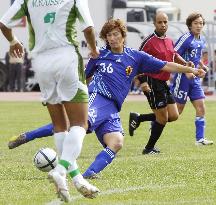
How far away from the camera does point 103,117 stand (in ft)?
37.2

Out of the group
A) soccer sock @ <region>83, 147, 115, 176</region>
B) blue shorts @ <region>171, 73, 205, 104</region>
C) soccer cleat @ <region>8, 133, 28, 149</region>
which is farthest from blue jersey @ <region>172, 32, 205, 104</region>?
soccer sock @ <region>83, 147, 115, 176</region>

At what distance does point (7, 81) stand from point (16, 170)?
87.0 ft

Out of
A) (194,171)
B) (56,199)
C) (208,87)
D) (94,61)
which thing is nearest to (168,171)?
(194,171)

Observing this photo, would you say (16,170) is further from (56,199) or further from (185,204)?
(185,204)

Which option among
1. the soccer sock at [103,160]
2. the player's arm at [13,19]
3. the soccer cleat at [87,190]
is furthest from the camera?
the soccer sock at [103,160]

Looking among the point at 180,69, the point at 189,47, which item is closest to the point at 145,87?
the point at 189,47

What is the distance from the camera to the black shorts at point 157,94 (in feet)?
48.7

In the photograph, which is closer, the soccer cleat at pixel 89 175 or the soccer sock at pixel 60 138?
the soccer sock at pixel 60 138

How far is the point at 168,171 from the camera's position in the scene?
12.0 m

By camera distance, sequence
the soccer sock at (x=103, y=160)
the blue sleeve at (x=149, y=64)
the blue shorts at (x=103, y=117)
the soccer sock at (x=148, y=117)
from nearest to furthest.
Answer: the soccer sock at (x=103, y=160) < the blue sleeve at (x=149, y=64) < the blue shorts at (x=103, y=117) < the soccer sock at (x=148, y=117)

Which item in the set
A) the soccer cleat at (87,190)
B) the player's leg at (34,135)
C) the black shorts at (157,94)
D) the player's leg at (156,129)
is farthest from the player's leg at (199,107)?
the soccer cleat at (87,190)

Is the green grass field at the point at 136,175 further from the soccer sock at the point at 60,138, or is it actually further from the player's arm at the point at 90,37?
the player's arm at the point at 90,37

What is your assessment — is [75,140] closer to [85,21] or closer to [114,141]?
[85,21]

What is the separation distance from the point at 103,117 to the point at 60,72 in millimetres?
2105
